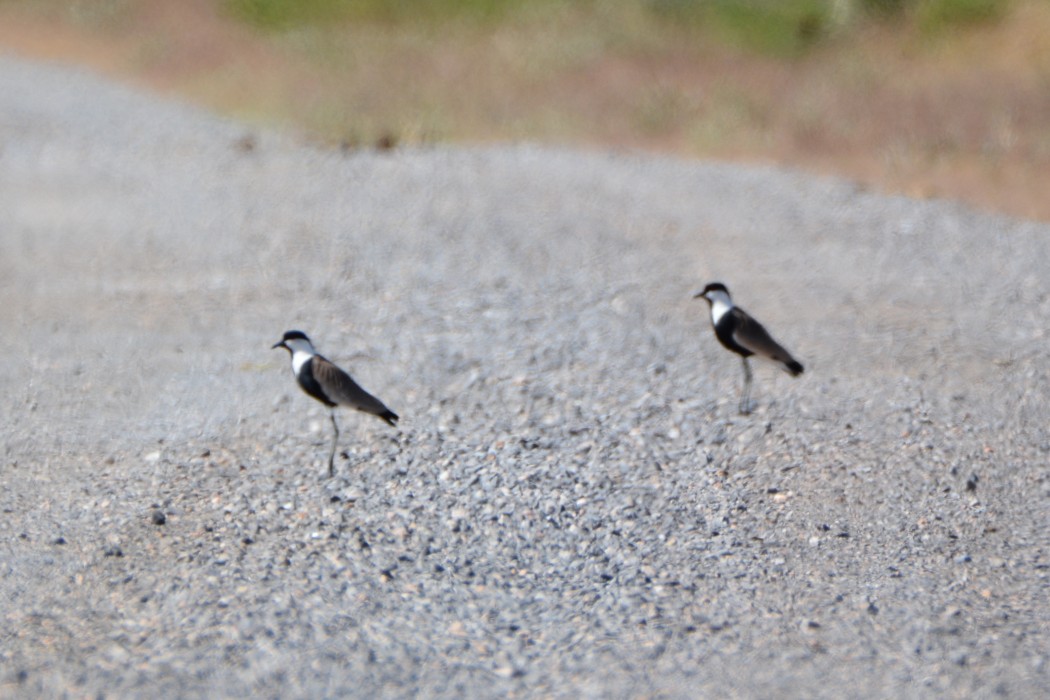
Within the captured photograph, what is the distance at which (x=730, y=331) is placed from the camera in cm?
664

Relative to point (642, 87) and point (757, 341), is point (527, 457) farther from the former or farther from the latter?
point (642, 87)

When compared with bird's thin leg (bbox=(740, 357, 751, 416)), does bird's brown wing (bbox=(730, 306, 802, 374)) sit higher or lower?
higher

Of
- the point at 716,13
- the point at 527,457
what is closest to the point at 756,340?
the point at 527,457

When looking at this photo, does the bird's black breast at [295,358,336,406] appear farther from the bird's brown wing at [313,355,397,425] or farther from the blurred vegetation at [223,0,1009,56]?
the blurred vegetation at [223,0,1009,56]

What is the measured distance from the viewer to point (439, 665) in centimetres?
426

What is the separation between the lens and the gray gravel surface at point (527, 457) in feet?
14.2

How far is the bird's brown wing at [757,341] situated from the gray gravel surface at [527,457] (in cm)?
27

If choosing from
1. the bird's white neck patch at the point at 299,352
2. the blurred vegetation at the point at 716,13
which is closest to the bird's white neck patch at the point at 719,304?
the bird's white neck patch at the point at 299,352

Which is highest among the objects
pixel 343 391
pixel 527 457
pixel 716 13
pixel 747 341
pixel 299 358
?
pixel 716 13

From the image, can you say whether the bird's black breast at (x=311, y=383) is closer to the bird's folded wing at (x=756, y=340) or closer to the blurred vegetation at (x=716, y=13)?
the bird's folded wing at (x=756, y=340)

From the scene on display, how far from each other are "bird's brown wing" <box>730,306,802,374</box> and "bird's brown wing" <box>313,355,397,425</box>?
76.8 inches

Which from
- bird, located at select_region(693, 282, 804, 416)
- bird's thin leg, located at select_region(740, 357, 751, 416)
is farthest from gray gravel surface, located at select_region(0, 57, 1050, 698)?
bird, located at select_region(693, 282, 804, 416)

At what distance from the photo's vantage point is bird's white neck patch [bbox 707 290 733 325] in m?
6.77

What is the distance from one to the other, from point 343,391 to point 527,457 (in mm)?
931
